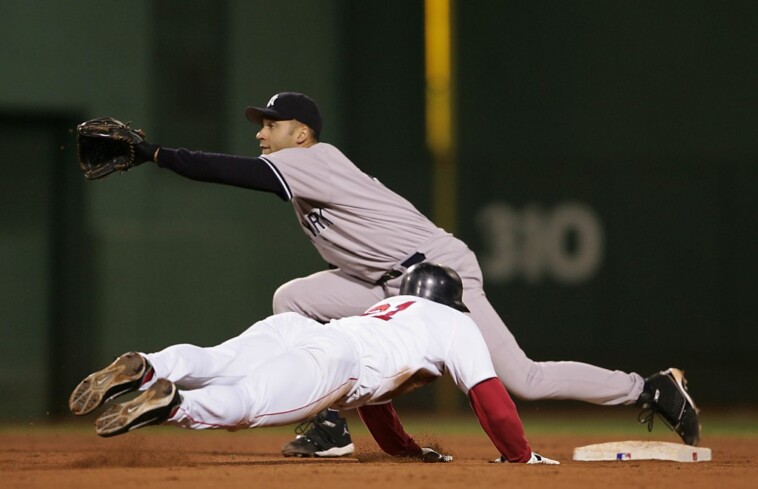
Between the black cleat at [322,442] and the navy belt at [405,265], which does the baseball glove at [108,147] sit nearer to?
the navy belt at [405,265]

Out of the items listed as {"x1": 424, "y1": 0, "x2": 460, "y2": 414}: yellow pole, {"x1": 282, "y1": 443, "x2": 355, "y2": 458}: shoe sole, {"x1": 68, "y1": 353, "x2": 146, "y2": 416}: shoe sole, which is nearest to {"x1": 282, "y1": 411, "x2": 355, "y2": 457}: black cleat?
{"x1": 282, "y1": 443, "x2": 355, "y2": 458}: shoe sole

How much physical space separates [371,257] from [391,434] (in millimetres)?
795

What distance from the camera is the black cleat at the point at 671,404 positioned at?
18.9 feet

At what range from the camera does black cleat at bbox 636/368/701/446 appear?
575cm

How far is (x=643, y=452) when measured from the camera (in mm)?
5613

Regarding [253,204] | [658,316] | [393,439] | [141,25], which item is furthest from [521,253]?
[393,439]

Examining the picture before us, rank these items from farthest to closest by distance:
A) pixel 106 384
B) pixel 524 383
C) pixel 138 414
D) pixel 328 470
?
pixel 524 383 → pixel 328 470 → pixel 106 384 → pixel 138 414

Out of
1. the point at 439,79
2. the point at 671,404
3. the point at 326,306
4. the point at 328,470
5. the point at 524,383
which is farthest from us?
the point at 439,79

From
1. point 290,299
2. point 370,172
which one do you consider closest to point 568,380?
point 290,299

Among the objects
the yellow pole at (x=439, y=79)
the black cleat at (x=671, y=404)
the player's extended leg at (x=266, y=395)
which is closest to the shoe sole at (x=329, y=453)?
the player's extended leg at (x=266, y=395)

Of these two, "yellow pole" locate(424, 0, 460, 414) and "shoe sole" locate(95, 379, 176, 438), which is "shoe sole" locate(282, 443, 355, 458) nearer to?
"shoe sole" locate(95, 379, 176, 438)

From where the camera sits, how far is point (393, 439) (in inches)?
212

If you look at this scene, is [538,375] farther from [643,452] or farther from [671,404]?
[671,404]

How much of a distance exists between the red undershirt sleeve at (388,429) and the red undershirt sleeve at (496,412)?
0.65 meters
